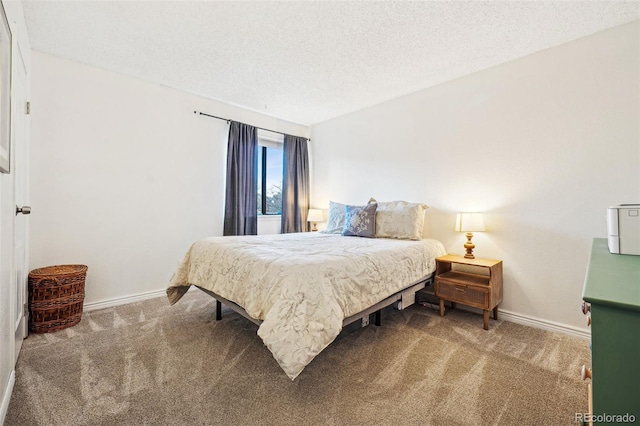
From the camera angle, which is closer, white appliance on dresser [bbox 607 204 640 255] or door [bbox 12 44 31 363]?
white appliance on dresser [bbox 607 204 640 255]

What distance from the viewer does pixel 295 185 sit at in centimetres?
462

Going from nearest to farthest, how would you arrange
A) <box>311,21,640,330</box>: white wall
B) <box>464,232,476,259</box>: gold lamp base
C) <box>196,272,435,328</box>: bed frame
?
<box>196,272,435,328</box>: bed frame → <box>311,21,640,330</box>: white wall → <box>464,232,476,259</box>: gold lamp base

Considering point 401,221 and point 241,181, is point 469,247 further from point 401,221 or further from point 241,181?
point 241,181

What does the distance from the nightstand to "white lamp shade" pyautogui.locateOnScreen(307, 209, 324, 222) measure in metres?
2.06

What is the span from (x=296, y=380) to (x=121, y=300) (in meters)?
2.41

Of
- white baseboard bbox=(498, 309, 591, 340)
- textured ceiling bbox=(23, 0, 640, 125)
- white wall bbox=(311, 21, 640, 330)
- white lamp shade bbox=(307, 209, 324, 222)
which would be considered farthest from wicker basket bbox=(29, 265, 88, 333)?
white baseboard bbox=(498, 309, 591, 340)

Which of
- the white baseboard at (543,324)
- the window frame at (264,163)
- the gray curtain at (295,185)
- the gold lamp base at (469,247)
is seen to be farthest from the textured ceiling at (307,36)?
the white baseboard at (543,324)

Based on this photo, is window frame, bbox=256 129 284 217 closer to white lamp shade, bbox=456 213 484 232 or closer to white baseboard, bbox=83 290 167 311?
white baseboard, bbox=83 290 167 311

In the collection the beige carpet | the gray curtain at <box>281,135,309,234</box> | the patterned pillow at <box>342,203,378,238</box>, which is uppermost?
the gray curtain at <box>281,135,309,234</box>

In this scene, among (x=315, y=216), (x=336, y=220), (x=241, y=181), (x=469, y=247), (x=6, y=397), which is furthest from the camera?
(x=315, y=216)

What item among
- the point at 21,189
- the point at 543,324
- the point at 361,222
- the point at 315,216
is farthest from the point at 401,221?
the point at 21,189

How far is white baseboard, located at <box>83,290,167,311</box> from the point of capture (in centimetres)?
283

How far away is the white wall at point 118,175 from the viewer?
2.66 meters

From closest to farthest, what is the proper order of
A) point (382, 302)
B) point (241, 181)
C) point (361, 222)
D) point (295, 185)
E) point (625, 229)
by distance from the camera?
point (625, 229) → point (382, 302) → point (361, 222) → point (241, 181) → point (295, 185)
